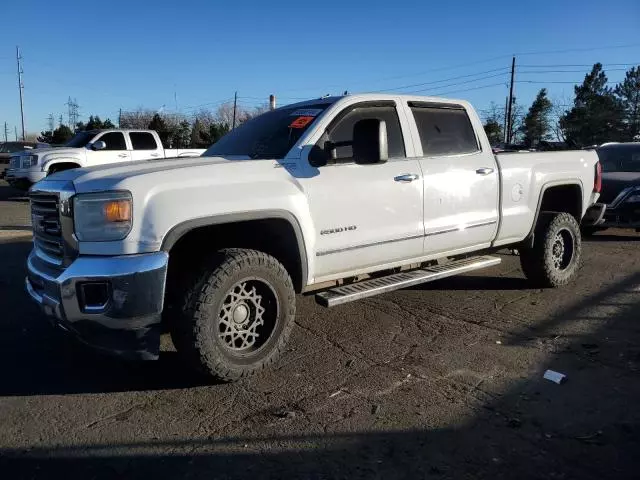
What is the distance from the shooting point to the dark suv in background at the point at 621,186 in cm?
932

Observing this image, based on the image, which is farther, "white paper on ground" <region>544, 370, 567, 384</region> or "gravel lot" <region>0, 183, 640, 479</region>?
"white paper on ground" <region>544, 370, 567, 384</region>

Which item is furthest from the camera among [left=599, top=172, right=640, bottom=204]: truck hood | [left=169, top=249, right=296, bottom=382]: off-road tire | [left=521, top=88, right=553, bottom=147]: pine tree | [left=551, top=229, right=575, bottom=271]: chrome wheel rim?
[left=521, top=88, right=553, bottom=147]: pine tree

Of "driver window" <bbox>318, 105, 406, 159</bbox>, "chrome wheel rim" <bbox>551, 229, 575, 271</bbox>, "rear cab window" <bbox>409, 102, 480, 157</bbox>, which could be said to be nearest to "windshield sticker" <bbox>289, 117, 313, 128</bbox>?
"driver window" <bbox>318, 105, 406, 159</bbox>

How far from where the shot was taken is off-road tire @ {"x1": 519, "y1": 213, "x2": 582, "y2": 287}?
243 inches

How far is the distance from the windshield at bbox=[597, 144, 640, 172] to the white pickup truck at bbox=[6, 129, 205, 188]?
412 inches

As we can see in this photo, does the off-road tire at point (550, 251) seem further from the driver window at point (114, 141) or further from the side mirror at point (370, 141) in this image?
the driver window at point (114, 141)

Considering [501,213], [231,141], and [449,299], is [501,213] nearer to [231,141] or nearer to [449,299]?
[449,299]

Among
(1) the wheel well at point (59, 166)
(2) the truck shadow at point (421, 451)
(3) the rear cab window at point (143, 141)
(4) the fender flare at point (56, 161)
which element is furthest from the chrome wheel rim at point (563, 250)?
(1) the wheel well at point (59, 166)

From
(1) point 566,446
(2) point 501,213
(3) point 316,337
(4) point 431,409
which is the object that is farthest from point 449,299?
(1) point 566,446

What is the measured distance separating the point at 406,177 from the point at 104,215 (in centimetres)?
253

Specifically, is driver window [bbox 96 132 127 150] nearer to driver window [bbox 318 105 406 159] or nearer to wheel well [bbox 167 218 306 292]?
driver window [bbox 318 105 406 159]

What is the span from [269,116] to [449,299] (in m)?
2.75

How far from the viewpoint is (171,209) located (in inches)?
138

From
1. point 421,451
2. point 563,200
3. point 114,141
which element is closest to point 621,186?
point 563,200
